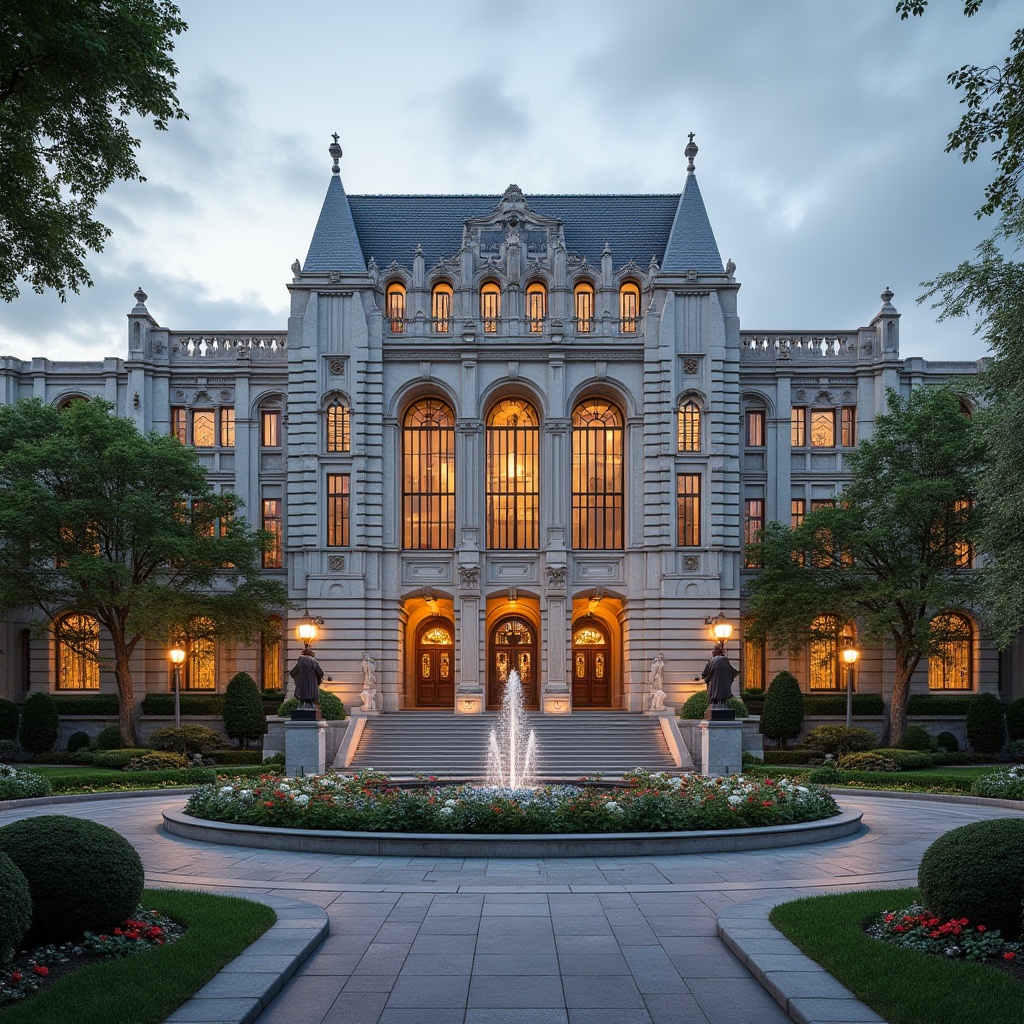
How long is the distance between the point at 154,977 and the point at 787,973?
6096 millimetres

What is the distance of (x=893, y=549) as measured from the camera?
3725 centimetres

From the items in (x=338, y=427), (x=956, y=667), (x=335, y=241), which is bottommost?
(x=956, y=667)

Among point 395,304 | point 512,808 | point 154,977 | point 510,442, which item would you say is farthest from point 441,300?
point 154,977

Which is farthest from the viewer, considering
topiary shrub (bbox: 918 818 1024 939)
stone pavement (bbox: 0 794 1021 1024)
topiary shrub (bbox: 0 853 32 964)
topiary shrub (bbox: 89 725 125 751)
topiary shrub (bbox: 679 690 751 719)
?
topiary shrub (bbox: 89 725 125 751)

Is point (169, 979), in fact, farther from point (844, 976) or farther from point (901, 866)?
point (901, 866)

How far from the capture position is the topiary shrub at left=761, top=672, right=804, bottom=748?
38406mm

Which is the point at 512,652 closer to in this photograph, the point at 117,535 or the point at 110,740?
the point at 110,740

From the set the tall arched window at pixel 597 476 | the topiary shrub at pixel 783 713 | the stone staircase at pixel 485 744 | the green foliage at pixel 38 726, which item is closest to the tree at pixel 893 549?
the topiary shrub at pixel 783 713

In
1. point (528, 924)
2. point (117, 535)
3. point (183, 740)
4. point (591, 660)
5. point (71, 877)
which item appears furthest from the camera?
point (591, 660)

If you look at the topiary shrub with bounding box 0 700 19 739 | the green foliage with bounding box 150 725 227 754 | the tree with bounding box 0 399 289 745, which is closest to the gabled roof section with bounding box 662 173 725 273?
the tree with bounding box 0 399 289 745

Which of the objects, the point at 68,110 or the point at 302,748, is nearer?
the point at 68,110

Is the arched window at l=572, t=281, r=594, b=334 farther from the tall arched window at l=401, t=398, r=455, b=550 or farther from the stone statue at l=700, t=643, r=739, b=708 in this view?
the stone statue at l=700, t=643, r=739, b=708

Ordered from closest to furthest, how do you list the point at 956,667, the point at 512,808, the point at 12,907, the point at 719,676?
the point at 12,907 → the point at 512,808 → the point at 719,676 → the point at 956,667

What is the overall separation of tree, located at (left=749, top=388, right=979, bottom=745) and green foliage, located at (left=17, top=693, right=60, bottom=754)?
2831 centimetres
